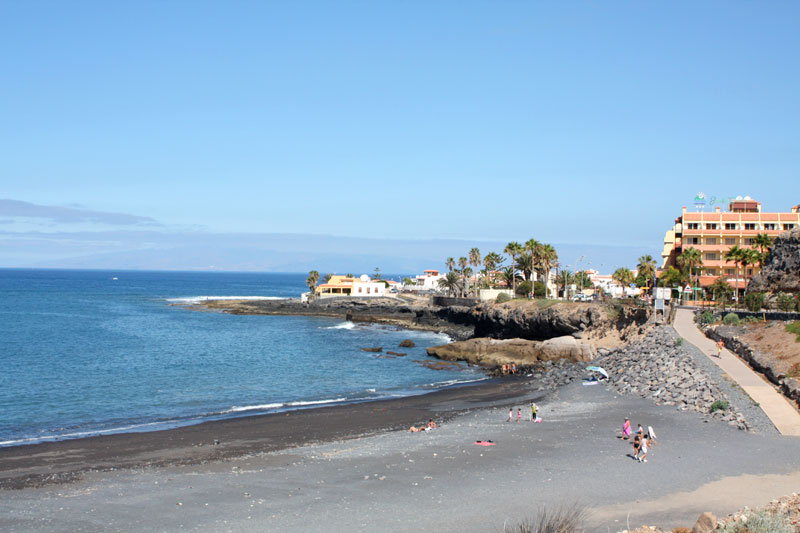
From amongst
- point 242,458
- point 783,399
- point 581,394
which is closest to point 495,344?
point 581,394

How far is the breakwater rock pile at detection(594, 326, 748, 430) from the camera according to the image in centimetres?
3120

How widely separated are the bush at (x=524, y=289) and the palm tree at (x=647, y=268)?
54.8 ft

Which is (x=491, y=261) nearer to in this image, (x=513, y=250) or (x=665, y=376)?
(x=513, y=250)

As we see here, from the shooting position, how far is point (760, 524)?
12.4 metres

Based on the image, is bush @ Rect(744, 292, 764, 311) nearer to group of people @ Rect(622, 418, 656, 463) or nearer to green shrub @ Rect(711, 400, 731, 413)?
green shrub @ Rect(711, 400, 731, 413)

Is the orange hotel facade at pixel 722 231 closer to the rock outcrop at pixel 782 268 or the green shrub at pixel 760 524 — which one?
the rock outcrop at pixel 782 268

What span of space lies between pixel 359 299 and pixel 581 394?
94796 mm

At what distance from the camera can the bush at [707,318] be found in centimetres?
5594

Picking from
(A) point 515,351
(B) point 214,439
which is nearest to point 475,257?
(A) point 515,351

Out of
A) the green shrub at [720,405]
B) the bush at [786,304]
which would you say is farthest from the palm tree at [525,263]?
the green shrub at [720,405]

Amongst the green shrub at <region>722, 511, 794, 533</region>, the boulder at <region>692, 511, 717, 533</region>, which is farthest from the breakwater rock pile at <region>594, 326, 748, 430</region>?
the boulder at <region>692, 511, 717, 533</region>

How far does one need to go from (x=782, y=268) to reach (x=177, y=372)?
6125 cm

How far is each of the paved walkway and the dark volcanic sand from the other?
13521 millimetres

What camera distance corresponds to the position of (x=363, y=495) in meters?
20.1
